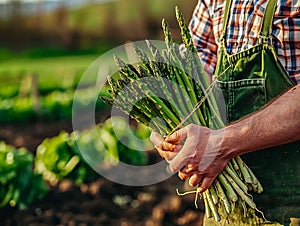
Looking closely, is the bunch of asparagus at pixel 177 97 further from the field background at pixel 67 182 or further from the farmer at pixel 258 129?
the field background at pixel 67 182

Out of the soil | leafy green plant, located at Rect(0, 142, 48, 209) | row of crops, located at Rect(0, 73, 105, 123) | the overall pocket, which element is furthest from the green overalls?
row of crops, located at Rect(0, 73, 105, 123)

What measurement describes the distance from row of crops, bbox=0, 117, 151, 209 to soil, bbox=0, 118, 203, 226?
10cm

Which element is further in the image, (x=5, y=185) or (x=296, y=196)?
(x=5, y=185)

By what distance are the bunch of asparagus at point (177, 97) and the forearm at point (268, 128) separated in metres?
0.13

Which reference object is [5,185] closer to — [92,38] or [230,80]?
[230,80]

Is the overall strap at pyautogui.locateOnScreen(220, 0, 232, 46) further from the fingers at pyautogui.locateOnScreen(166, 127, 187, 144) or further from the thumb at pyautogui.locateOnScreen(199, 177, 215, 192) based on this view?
the thumb at pyautogui.locateOnScreen(199, 177, 215, 192)

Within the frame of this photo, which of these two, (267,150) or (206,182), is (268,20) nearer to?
(267,150)

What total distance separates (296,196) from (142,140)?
483cm

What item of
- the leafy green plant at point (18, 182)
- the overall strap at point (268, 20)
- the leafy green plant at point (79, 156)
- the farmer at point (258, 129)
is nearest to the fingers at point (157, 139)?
the farmer at point (258, 129)

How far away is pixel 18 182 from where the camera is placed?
20.0 feet

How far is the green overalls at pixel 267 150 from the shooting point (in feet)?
9.50

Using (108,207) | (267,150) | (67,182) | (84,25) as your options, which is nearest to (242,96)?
(267,150)

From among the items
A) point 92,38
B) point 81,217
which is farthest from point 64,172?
point 92,38

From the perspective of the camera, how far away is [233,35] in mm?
3016
